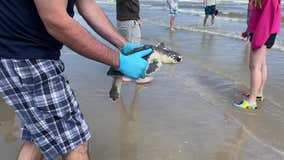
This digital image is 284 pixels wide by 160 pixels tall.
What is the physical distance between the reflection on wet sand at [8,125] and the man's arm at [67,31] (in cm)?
191

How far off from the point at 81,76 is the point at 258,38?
2615 millimetres

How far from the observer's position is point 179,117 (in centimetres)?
425

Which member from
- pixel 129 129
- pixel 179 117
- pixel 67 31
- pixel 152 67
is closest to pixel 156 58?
pixel 152 67

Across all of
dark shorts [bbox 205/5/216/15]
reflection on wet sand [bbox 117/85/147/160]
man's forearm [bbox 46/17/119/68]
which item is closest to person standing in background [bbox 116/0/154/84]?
reflection on wet sand [bbox 117/85/147/160]

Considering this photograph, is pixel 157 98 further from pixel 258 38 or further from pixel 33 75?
pixel 33 75

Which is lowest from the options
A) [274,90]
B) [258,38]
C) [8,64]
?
[274,90]

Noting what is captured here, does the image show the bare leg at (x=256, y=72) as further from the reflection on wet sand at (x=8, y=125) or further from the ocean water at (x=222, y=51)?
the reflection on wet sand at (x=8, y=125)

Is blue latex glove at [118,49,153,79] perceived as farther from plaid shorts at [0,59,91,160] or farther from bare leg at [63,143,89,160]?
bare leg at [63,143,89,160]

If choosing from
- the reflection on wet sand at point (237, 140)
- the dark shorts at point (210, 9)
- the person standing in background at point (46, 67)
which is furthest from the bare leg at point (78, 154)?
the dark shorts at point (210, 9)

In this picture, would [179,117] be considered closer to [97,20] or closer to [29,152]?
[97,20]

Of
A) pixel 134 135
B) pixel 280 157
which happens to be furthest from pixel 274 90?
pixel 134 135

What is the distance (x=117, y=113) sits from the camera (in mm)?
4344

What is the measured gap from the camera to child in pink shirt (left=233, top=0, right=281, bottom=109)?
4.31 m

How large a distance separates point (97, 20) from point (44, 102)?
710mm
